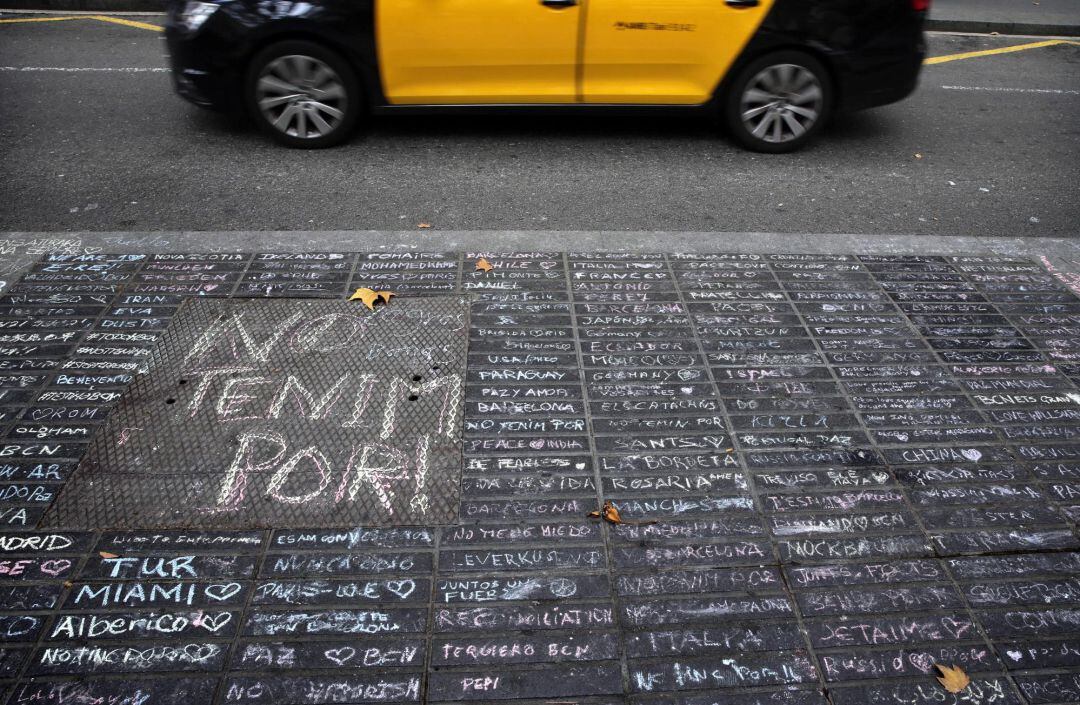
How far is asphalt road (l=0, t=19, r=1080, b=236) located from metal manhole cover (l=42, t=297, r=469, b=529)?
129 centimetres

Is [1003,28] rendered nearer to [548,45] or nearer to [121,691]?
[548,45]

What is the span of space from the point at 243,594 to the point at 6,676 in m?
0.75

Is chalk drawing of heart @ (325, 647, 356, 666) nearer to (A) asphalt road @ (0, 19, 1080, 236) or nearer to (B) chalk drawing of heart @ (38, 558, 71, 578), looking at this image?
(B) chalk drawing of heart @ (38, 558, 71, 578)

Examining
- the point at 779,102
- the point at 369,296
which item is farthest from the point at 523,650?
the point at 779,102

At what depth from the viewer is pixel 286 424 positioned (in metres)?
3.57

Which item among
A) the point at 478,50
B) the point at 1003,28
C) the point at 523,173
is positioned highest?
the point at 478,50

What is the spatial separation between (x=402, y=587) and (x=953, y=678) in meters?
1.94

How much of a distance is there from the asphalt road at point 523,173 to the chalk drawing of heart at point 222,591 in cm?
298

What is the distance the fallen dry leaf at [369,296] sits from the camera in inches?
173

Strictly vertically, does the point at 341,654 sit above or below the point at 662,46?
below

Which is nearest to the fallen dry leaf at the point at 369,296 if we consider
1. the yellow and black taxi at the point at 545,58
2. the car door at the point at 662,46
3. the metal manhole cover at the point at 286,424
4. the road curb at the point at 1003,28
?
the metal manhole cover at the point at 286,424

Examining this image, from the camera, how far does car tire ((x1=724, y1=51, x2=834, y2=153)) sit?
6207 millimetres

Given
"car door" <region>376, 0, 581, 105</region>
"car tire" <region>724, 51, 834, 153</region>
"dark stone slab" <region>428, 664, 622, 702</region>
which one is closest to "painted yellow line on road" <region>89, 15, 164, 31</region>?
"car door" <region>376, 0, 581, 105</region>

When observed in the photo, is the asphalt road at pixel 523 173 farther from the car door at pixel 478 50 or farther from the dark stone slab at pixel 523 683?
the dark stone slab at pixel 523 683
